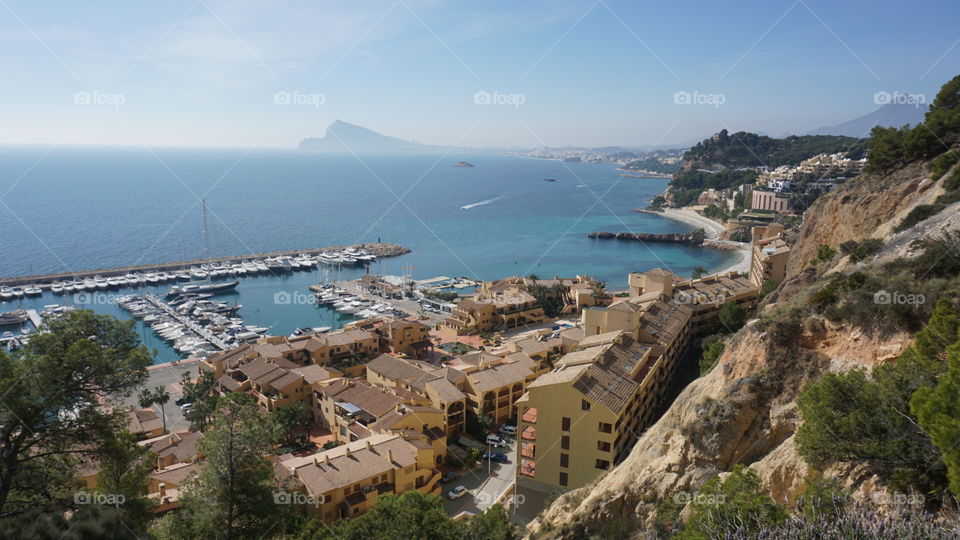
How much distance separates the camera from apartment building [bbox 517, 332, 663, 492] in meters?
14.5

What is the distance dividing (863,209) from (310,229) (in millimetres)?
68638

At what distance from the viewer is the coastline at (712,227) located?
53.9 metres

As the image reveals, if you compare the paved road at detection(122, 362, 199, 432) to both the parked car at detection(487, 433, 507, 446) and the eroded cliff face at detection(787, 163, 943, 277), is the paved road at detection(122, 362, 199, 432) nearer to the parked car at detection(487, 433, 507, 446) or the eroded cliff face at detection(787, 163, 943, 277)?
the parked car at detection(487, 433, 507, 446)

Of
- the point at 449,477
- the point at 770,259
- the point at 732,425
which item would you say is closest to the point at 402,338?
the point at 449,477

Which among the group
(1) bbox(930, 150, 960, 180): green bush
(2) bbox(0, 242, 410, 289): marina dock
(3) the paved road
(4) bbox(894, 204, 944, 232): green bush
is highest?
(1) bbox(930, 150, 960, 180): green bush

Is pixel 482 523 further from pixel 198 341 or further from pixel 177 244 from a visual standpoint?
→ pixel 177 244

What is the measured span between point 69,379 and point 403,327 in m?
23.3

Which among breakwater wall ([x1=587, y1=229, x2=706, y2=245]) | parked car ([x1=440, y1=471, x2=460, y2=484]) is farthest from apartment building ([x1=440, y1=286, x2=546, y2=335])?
breakwater wall ([x1=587, y1=229, x2=706, y2=245])

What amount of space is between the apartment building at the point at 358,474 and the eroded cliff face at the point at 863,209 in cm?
1643

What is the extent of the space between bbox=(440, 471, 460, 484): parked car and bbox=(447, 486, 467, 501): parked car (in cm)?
67

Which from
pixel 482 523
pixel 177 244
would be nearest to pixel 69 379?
pixel 482 523

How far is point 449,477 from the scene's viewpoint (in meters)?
18.5

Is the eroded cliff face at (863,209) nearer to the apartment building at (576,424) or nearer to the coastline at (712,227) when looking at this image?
the apartment building at (576,424)

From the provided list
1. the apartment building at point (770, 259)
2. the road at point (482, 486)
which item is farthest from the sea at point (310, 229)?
the road at point (482, 486)
